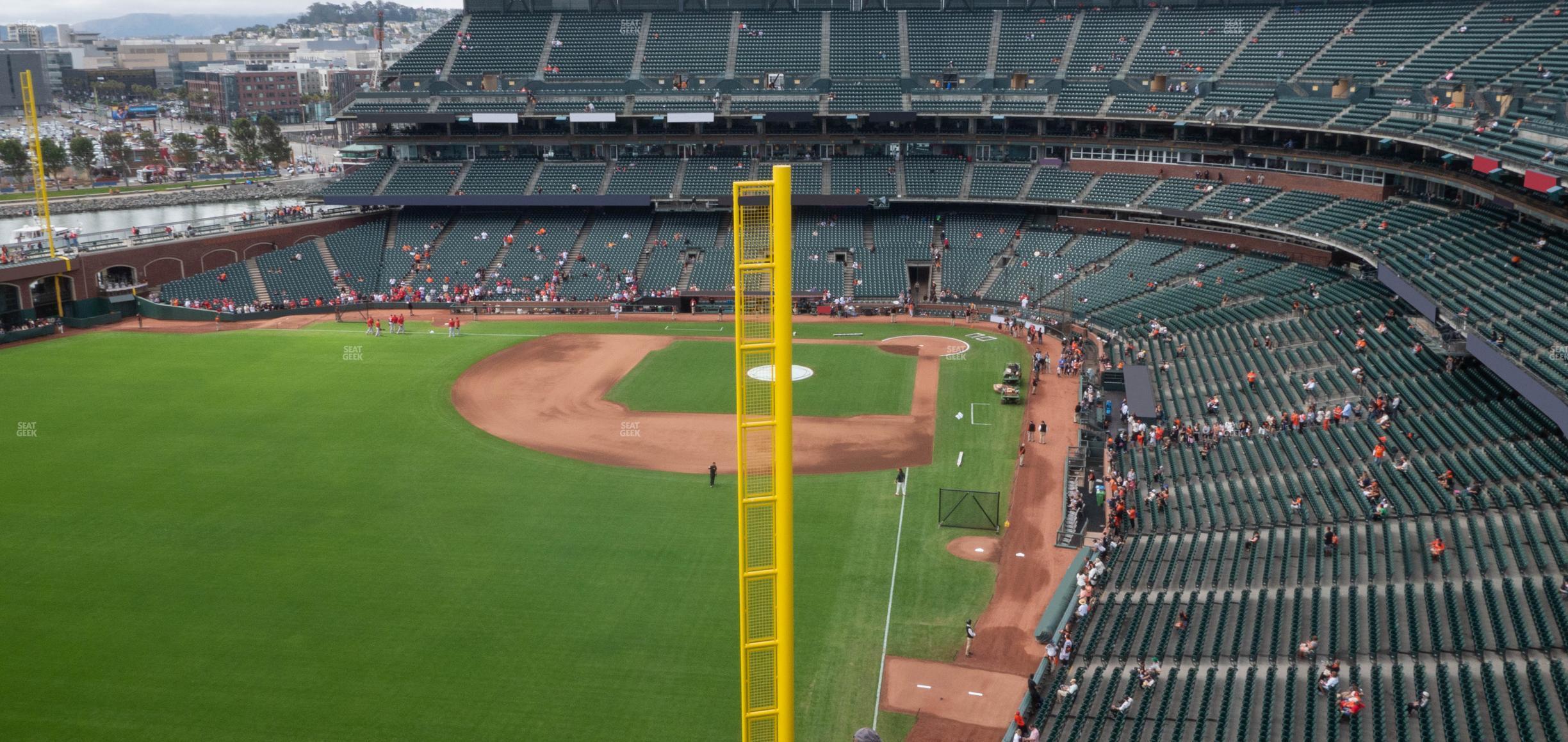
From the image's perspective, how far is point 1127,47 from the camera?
71.8 m

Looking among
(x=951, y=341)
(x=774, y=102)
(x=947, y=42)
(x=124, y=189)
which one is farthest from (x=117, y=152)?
(x=951, y=341)

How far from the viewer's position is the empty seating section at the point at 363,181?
73.6 meters

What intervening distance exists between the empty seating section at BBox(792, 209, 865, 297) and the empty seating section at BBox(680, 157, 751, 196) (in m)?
4.82

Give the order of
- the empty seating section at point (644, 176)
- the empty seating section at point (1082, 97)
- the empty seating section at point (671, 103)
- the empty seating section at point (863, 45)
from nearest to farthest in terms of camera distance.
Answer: the empty seating section at point (1082, 97)
the empty seating section at point (671, 103)
the empty seating section at point (644, 176)
the empty seating section at point (863, 45)

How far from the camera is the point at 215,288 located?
65.1m

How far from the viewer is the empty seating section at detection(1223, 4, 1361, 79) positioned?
62.8m

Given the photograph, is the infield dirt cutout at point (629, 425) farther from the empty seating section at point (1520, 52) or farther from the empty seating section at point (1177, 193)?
the empty seating section at point (1520, 52)

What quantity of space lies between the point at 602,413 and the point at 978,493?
17.0 metres

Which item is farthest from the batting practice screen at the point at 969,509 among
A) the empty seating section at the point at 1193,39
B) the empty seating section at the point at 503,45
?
the empty seating section at the point at 503,45

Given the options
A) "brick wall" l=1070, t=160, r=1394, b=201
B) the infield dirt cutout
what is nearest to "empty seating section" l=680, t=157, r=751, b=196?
the infield dirt cutout

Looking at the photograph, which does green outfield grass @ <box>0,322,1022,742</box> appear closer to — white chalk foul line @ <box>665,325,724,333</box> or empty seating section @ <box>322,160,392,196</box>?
white chalk foul line @ <box>665,325,724,333</box>

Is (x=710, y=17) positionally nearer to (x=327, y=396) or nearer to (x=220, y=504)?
(x=327, y=396)

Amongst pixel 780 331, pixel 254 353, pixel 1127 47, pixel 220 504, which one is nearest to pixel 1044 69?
pixel 1127 47

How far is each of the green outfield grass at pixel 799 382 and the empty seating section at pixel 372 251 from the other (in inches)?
913
